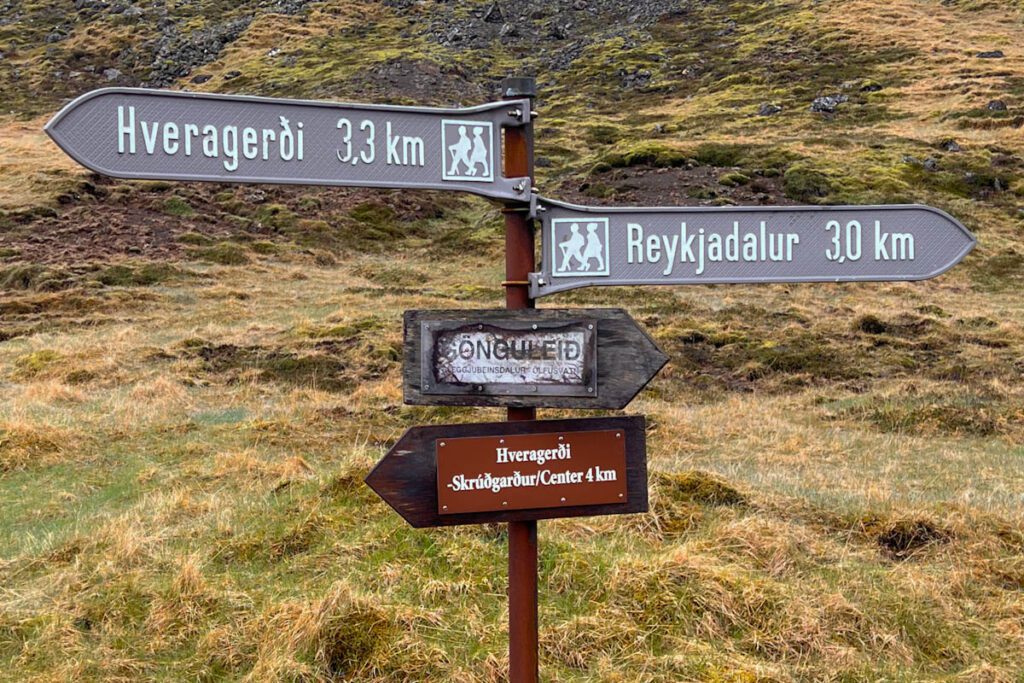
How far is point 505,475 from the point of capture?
10.4 ft

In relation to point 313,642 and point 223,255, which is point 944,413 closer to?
point 313,642

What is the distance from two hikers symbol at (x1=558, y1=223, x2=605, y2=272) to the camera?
343 cm

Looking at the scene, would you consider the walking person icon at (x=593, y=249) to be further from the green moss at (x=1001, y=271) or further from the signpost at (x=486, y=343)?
the green moss at (x=1001, y=271)

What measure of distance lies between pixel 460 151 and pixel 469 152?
0.11 ft

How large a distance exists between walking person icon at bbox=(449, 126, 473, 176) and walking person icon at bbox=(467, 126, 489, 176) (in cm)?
2

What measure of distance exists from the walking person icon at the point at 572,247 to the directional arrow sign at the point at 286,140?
0.30 metres

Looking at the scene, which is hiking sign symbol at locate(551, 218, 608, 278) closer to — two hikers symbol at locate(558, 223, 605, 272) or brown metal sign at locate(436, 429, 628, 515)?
two hikers symbol at locate(558, 223, 605, 272)

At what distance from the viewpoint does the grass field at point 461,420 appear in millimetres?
4730

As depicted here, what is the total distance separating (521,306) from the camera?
3.30 metres

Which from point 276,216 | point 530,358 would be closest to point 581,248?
point 530,358

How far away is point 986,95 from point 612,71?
2608cm

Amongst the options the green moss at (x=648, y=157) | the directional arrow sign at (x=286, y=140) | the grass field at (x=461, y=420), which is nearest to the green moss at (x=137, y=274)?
the grass field at (x=461, y=420)

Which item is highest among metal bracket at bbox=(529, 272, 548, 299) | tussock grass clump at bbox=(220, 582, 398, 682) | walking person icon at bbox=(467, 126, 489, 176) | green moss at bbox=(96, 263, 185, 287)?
walking person icon at bbox=(467, 126, 489, 176)

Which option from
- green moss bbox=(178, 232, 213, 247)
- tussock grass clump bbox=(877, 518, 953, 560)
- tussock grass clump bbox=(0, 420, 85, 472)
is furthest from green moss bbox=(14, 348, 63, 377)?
green moss bbox=(178, 232, 213, 247)
